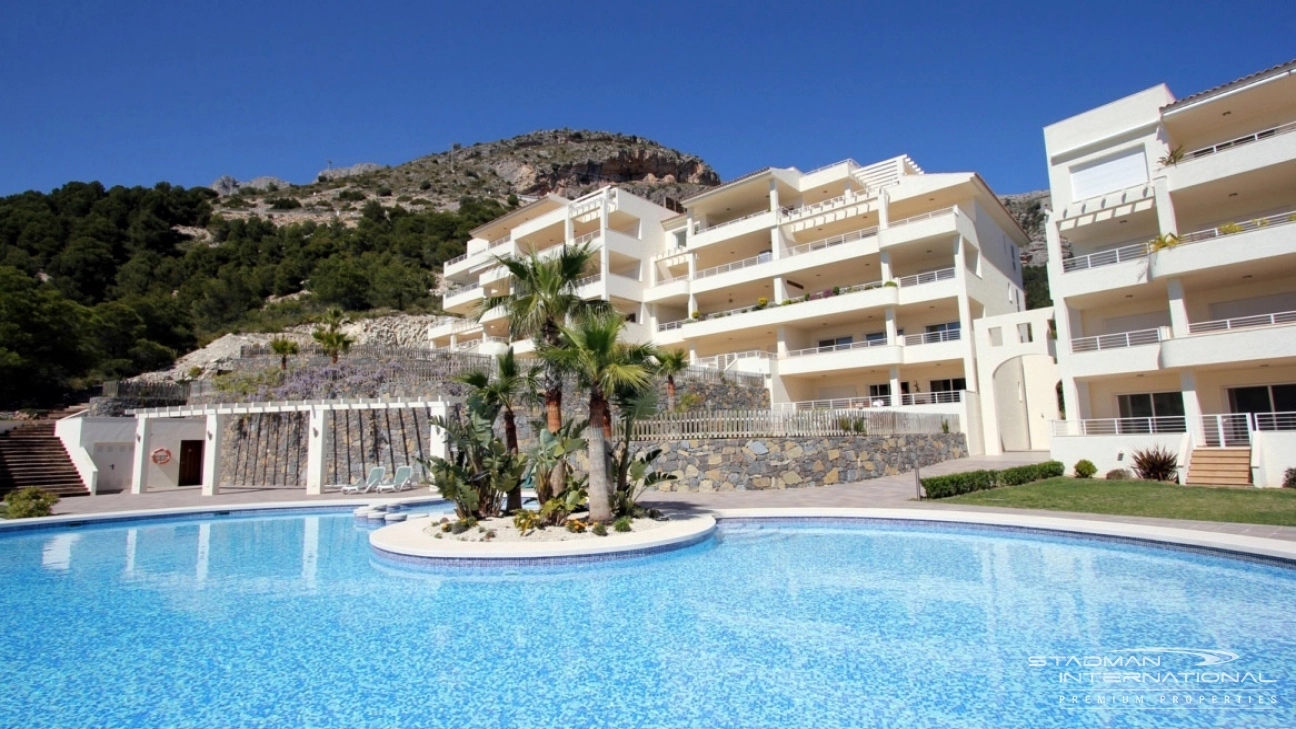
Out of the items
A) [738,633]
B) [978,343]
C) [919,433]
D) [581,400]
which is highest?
[978,343]

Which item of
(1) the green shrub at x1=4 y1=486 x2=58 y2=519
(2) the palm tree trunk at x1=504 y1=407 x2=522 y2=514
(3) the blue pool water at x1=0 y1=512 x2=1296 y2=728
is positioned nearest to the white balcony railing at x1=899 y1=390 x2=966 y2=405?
(3) the blue pool water at x1=0 y1=512 x2=1296 y2=728

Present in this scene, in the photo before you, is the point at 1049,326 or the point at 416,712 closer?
the point at 416,712

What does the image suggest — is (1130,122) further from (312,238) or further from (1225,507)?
(312,238)

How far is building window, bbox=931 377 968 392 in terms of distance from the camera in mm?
28125

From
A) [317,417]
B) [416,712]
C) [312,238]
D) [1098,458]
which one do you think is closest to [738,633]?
[416,712]

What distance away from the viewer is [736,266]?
35.1m

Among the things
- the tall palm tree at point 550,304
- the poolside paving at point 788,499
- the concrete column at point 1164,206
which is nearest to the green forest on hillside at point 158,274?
the poolside paving at point 788,499

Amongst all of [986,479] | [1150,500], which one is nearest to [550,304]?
[986,479]

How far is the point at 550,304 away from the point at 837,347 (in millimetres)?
20239

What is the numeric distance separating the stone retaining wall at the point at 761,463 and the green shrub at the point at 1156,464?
7.36 metres

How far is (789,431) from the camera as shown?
18312 mm

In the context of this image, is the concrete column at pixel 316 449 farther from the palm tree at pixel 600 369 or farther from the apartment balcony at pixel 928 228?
the apartment balcony at pixel 928 228

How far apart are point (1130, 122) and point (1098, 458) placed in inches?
445

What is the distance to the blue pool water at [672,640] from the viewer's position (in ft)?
15.5
